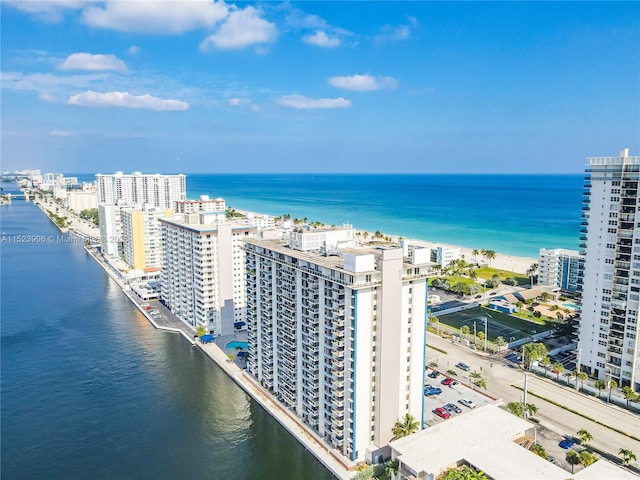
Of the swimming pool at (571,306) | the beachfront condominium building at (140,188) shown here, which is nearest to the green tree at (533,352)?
the swimming pool at (571,306)

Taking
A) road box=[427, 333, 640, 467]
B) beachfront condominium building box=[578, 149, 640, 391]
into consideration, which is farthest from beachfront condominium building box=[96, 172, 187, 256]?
beachfront condominium building box=[578, 149, 640, 391]

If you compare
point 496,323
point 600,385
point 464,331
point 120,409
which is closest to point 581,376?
point 600,385

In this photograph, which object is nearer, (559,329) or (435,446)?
(435,446)

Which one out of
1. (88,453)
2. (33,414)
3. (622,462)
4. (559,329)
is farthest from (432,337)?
(33,414)

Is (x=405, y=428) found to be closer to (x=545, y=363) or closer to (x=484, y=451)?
(x=484, y=451)

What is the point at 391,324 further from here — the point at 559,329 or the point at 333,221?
the point at 333,221

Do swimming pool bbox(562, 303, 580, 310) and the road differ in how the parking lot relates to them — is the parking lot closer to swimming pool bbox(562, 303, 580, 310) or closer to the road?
the road
